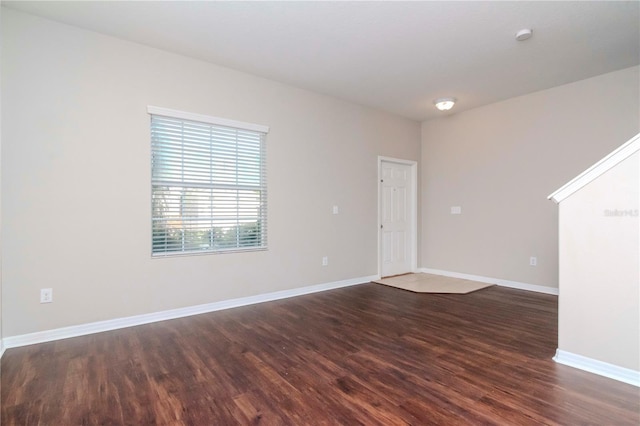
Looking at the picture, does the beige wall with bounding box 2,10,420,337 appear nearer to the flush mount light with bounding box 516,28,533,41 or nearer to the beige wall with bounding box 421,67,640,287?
the flush mount light with bounding box 516,28,533,41

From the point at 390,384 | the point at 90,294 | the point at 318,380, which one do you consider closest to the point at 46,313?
the point at 90,294

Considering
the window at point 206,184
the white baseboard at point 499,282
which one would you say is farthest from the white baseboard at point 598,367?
the window at point 206,184

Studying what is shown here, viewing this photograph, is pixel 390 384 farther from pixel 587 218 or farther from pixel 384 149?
pixel 384 149

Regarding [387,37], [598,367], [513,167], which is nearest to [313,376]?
[598,367]

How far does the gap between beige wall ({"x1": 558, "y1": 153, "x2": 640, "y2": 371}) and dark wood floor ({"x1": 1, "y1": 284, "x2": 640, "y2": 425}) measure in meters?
0.25

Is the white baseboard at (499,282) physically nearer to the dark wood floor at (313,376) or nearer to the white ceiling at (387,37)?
the dark wood floor at (313,376)

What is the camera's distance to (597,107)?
3.97 m

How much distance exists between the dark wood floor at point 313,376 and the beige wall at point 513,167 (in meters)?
1.65

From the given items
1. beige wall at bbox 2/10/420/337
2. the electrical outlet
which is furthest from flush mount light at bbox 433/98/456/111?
the electrical outlet

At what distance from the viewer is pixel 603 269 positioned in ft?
7.20

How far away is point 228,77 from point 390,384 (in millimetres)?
3522

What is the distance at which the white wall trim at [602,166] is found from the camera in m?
2.04

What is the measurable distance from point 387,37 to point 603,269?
2573 mm

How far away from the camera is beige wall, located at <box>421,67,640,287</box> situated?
3975 mm
